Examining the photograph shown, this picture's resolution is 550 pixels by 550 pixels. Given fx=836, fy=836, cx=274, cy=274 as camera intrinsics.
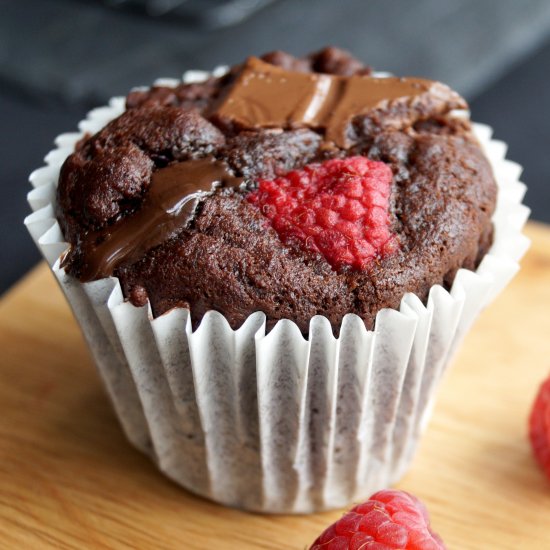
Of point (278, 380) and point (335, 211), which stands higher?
point (335, 211)

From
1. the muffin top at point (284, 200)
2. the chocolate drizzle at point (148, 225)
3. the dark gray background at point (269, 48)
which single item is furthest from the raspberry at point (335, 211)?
the dark gray background at point (269, 48)

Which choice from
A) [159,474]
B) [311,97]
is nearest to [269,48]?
[311,97]

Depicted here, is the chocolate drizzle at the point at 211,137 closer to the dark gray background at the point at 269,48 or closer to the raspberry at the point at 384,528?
the raspberry at the point at 384,528

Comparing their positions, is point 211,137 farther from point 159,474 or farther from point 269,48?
point 269,48

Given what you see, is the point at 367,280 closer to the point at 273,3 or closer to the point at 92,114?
the point at 92,114

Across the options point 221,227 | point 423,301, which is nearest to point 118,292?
point 221,227
